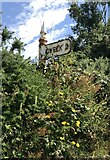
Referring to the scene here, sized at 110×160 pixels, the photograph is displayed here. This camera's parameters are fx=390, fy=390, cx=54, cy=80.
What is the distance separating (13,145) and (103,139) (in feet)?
4.71

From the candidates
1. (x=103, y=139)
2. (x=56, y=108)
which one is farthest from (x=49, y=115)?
(x=103, y=139)

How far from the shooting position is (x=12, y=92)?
4.65m

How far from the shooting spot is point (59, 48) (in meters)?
6.84

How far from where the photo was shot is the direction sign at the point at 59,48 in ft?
22.2

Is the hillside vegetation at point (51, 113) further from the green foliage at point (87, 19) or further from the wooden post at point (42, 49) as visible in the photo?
the green foliage at point (87, 19)

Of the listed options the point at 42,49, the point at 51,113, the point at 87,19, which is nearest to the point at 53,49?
the point at 42,49

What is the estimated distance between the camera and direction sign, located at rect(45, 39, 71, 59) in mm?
6781

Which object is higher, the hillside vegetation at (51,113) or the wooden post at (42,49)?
the wooden post at (42,49)

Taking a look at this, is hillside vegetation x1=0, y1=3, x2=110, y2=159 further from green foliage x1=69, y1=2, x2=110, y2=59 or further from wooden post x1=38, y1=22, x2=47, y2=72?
green foliage x1=69, y1=2, x2=110, y2=59

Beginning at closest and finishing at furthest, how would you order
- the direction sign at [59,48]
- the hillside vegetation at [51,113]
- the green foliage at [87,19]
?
the hillside vegetation at [51,113]
the direction sign at [59,48]
the green foliage at [87,19]

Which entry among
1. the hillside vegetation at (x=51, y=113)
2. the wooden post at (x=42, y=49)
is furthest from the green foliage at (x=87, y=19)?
the hillside vegetation at (x=51, y=113)

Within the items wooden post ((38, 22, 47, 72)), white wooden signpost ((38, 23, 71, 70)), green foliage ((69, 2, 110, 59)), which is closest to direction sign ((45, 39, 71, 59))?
white wooden signpost ((38, 23, 71, 70))

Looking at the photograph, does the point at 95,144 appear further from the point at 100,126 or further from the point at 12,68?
the point at 12,68

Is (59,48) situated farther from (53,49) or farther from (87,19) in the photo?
(87,19)
